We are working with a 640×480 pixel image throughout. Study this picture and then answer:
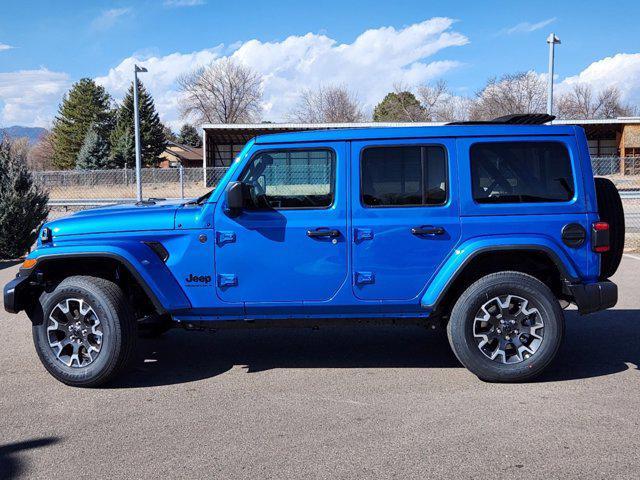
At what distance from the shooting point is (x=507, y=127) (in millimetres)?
4926

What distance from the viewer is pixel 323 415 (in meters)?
4.20

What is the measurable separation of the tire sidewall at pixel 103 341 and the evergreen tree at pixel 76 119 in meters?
67.3

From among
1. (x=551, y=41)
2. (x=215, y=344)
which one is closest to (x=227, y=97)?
(x=551, y=41)

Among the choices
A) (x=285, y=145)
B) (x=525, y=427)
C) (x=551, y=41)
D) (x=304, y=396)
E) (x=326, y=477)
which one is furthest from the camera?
(x=551, y=41)

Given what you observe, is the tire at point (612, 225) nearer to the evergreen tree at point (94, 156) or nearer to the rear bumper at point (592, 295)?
the rear bumper at point (592, 295)

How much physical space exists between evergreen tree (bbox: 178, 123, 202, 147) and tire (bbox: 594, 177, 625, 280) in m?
81.6

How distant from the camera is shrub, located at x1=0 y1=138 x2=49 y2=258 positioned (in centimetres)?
1191

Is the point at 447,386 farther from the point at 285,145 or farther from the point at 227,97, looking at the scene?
the point at 227,97

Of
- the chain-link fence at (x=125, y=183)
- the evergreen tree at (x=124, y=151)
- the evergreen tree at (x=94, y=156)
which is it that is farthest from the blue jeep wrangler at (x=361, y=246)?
the evergreen tree at (x=94, y=156)

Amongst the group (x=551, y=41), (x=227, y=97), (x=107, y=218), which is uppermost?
(x=227, y=97)

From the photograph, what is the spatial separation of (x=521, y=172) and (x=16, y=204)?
10.3 metres

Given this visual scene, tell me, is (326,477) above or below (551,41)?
below

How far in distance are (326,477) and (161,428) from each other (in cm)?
127

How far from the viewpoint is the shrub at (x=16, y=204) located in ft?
39.1
